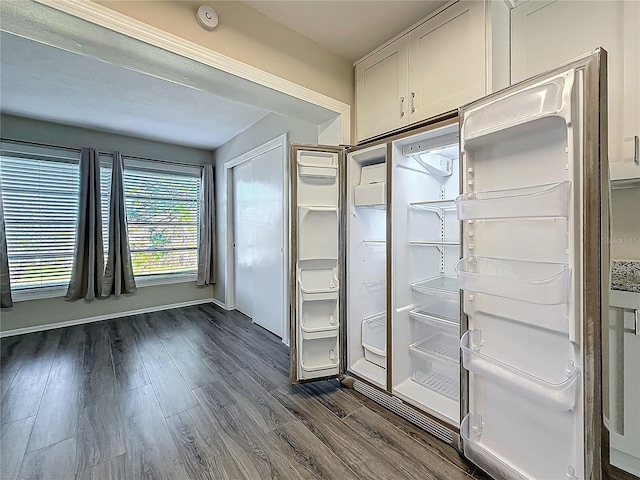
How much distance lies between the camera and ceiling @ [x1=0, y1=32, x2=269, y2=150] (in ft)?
7.27

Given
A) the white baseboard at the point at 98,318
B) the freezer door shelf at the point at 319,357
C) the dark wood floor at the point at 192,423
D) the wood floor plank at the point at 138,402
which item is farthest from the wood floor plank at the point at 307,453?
the white baseboard at the point at 98,318

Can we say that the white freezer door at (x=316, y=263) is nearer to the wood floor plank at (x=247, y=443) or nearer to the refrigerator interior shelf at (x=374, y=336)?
the refrigerator interior shelf at (x=374, y=336)

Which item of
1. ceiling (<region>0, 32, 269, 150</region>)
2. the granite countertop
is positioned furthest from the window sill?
the granite countertop

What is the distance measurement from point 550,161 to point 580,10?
0.86 metres

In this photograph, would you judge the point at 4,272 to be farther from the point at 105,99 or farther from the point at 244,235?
the point at 244,235

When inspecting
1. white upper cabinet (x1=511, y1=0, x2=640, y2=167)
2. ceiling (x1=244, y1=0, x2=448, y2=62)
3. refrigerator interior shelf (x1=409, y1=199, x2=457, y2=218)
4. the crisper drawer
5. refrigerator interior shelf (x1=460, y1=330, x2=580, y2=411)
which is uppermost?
ceiling (x1=244, y1=0, x2=448, y2=62)

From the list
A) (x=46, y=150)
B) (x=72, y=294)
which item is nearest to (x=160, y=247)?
(x=72, y=294)

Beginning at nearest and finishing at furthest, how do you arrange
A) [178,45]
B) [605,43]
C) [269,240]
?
[605,43]
[178,45]
[269,240]

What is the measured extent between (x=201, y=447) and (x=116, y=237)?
330 centimetres

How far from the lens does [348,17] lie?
179 centimetres

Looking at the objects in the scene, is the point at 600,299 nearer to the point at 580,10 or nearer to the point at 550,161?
the point at 550,161

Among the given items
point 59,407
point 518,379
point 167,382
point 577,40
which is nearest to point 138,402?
point 167,382

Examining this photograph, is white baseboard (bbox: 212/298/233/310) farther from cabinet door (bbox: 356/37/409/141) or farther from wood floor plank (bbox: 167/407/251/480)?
cabinet door (bbox: 356/37/409/141)

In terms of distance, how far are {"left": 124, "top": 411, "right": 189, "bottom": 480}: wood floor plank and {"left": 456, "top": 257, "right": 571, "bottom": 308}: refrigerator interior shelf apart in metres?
A: 1.63
